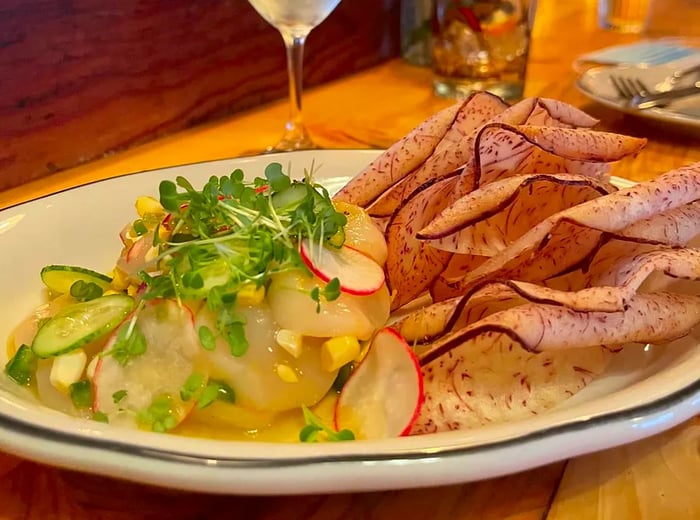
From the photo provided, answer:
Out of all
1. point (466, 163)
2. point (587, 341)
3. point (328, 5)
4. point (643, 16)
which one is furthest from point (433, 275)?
point (643, 16)

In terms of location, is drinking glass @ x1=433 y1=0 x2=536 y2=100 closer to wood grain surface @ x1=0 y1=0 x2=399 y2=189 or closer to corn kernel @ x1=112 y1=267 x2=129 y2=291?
wood grain surface @ x1=0 y1=0 x2=399 y2=189

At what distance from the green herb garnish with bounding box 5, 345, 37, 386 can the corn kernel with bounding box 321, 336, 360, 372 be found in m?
0.30

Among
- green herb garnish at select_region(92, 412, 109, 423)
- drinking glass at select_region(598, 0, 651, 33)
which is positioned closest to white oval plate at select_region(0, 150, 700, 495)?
green herb garnish at select_region(92, 412, 109, 423)

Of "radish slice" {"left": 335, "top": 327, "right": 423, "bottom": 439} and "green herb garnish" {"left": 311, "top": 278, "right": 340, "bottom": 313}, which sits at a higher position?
"green herb garnish" {"left": 311, "top": 278, "right": 340, "bottom": 313}

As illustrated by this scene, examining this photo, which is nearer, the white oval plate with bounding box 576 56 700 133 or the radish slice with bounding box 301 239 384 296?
the radish slice with bounding box 301 239 384 296

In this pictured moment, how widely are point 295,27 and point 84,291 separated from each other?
0.91 metres

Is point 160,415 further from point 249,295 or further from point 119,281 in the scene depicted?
point 119,281

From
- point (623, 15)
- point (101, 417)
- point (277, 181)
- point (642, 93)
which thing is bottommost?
point (623, 15)

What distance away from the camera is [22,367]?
80 cm

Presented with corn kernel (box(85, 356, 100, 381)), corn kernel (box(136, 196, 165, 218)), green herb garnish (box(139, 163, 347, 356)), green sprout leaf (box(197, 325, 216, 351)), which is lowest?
corn kernel (box(85, 356, 100, 381))

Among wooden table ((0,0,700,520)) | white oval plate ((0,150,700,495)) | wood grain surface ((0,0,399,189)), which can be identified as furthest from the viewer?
wood grain surface ((0,0,399,189))

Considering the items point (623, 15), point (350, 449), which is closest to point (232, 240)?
point (350, 449)

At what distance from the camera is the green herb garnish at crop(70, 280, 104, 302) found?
0.91 meters

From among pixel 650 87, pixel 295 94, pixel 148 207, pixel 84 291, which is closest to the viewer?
pixel 84 291
